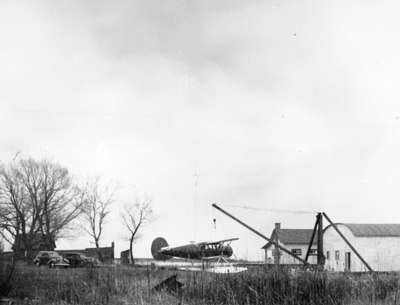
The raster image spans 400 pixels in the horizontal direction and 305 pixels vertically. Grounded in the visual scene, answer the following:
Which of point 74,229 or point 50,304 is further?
point 74,229

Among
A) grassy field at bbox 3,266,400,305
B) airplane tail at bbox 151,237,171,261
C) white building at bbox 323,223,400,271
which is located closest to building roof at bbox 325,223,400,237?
white building at bbox 323,223,400,271

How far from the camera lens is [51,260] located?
45188 millimetres

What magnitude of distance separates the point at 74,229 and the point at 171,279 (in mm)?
59103

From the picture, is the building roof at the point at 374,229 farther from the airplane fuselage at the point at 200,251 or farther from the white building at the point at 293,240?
the white building at the point at 293,240

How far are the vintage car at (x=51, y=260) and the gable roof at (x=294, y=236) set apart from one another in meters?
33.1

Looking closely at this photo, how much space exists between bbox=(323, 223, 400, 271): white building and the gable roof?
17.4 meters

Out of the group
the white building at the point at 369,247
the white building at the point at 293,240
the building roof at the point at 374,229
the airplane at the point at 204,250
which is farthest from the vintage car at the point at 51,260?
the white building at the point at 293,240

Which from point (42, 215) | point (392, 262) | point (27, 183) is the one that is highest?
point (27, 183)

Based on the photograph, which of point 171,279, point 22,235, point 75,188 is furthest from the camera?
point 75,188

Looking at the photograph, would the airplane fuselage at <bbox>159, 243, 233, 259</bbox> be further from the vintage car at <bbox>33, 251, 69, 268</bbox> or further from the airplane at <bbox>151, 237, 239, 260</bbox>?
the vintage car at <bbox>33, 251, 69, 268</bbox>

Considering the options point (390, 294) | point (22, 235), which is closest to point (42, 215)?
point (22, 235)

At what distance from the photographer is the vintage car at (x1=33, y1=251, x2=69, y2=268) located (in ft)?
147

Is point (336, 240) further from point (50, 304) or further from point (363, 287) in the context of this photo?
point (50, 304)

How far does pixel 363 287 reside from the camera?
15.4m
